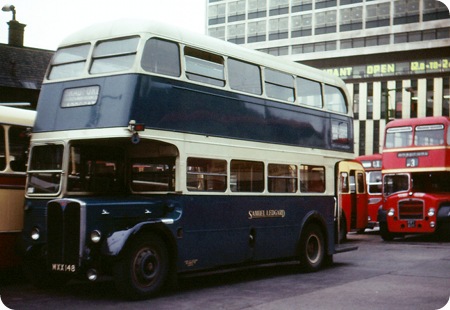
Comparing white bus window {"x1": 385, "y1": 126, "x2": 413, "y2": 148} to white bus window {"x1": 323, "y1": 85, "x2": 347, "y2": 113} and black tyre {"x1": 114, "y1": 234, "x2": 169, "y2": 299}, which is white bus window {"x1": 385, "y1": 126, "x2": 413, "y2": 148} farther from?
black tyre {"x1": 114, "y1": 234, "x2": 169, "y2": 299}

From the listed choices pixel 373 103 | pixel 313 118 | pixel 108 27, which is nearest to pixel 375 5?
pixel 373 103

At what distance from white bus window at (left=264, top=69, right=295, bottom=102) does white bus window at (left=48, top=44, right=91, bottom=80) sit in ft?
11.7

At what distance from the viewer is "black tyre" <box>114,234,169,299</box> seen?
9016 mm

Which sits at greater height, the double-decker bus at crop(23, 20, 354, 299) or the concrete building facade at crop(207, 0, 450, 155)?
the concrete building facade at crop(207, 0, 450, 155)

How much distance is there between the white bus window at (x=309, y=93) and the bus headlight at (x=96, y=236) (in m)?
5.53

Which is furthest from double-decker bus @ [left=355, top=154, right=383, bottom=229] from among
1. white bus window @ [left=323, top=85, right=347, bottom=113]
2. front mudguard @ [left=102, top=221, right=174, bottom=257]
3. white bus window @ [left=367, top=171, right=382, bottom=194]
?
front mudguard @ [left=102, top=221, right=174, bottom=257]

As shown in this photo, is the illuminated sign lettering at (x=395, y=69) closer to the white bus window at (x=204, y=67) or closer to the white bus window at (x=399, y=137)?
the white bus window at (x=399, y=137)

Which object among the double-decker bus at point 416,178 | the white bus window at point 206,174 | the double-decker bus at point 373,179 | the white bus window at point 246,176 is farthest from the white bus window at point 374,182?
the white bus window at point 206,174

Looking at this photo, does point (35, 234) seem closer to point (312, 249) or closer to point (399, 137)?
point (312, 249)

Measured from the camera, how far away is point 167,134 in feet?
32.5

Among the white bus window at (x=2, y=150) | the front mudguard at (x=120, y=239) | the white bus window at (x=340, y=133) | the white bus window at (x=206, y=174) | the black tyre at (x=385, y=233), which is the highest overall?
the white bus window at (x=340, y=133)

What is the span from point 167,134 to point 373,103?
193ft

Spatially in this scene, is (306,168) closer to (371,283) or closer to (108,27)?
(371,283)

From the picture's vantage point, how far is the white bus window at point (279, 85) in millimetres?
12334
